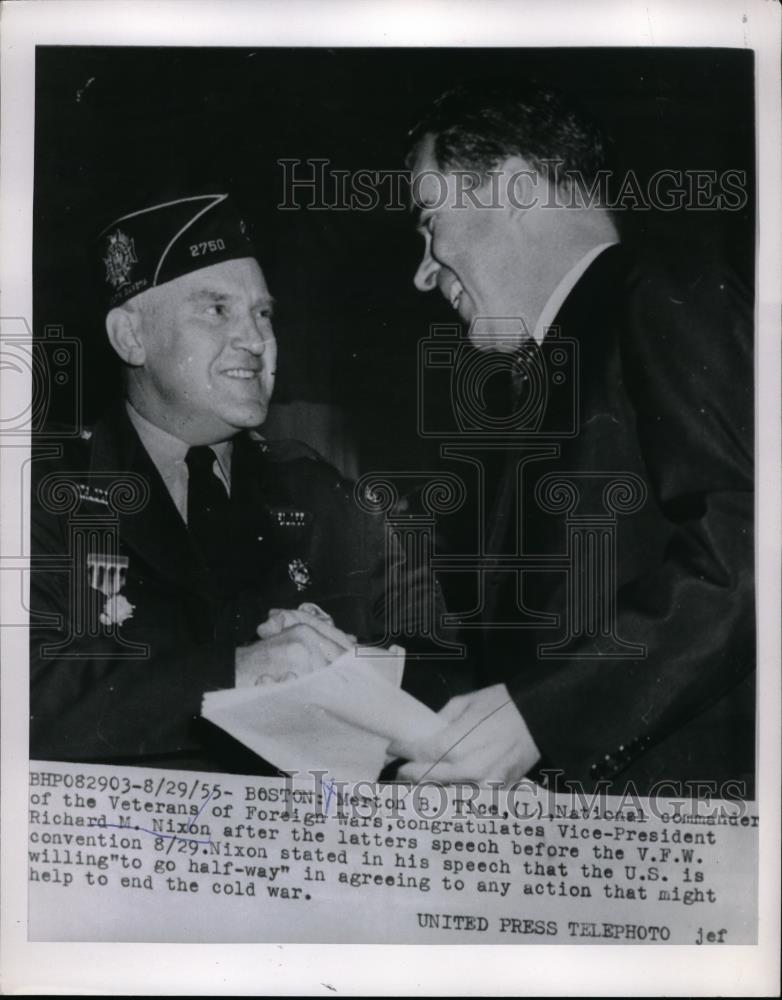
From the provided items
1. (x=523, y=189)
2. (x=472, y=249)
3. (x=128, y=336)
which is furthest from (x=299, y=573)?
(x=523, y=189)

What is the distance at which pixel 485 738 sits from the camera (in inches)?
44.5

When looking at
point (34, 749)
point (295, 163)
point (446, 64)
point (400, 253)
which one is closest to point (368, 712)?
point (34, 749)

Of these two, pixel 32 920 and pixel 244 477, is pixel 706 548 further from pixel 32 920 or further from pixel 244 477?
pixel 32 920

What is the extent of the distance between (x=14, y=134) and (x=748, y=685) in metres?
1.31

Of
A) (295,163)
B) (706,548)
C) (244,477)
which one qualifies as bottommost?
(706,548)

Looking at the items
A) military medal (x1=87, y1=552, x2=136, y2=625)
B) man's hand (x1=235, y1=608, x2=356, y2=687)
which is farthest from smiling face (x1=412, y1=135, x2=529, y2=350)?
military medal (x1=87, y1=552, x2=136, y2=625)

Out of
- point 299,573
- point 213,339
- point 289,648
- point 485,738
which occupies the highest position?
point 213,339

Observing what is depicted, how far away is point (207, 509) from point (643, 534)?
0.61 m

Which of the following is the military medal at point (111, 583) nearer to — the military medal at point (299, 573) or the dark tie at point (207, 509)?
the dark tie at point (207, 509)

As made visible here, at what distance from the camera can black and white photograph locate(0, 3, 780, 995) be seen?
1.14m

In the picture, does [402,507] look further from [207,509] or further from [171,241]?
[171,241]

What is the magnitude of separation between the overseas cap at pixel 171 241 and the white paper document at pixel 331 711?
1.93 ft

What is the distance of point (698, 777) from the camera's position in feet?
3.76

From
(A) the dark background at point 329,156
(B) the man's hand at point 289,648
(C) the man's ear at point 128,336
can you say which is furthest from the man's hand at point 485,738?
(C) the man's ear at point 128,336
